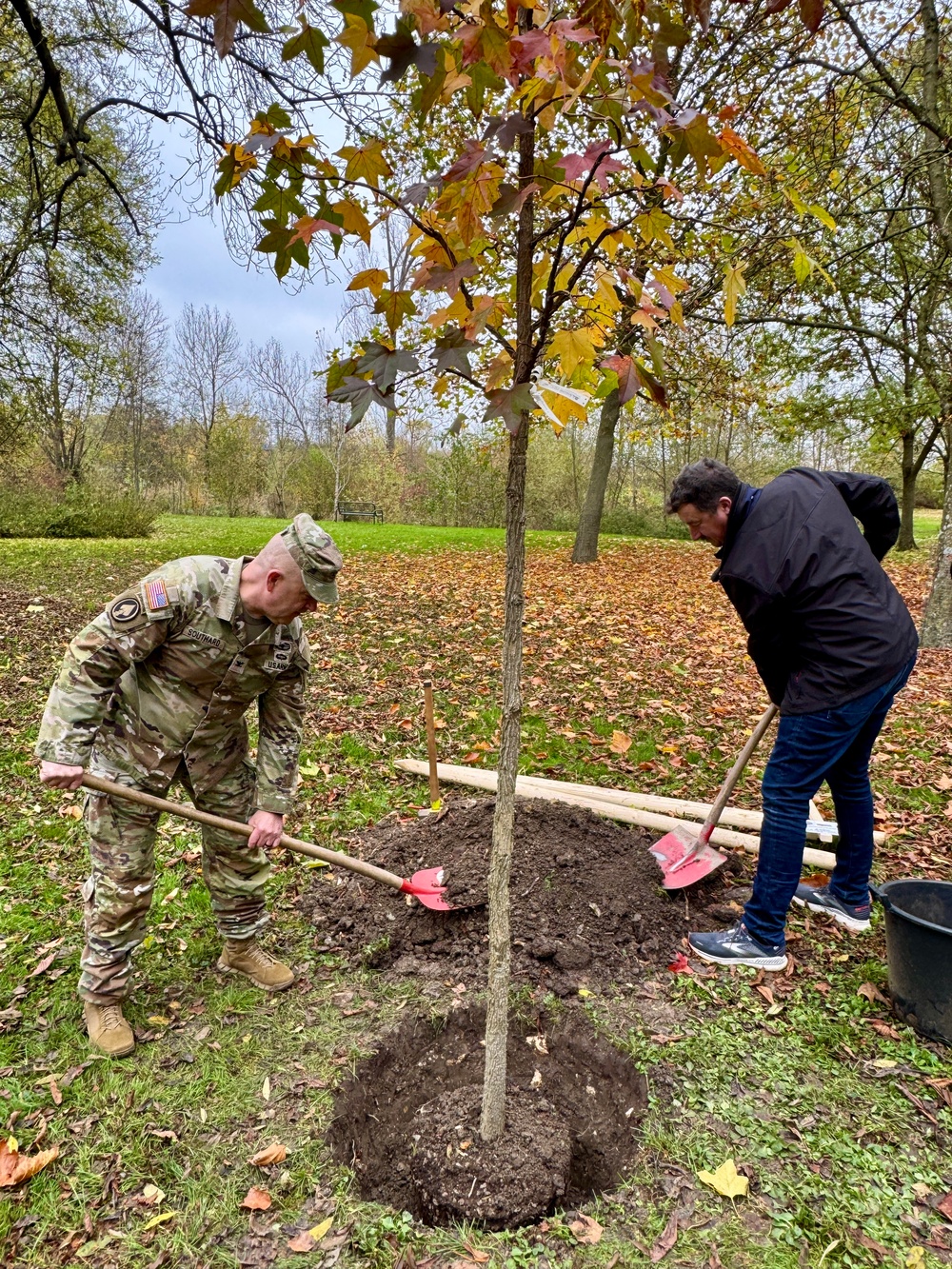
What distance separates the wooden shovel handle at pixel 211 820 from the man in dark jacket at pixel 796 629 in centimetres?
163

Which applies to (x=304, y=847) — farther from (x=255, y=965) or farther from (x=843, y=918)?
(x=843, y=918)

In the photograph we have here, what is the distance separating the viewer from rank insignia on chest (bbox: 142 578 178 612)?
255 cm

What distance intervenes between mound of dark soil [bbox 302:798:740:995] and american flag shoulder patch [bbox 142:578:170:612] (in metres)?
1.80

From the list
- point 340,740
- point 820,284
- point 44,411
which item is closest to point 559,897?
point 340,740

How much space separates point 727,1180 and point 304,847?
1.79 metres

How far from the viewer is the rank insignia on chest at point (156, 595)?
101 inches

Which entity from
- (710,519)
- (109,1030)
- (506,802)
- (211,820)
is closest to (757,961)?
(506,802)

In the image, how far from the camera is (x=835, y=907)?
3518mm

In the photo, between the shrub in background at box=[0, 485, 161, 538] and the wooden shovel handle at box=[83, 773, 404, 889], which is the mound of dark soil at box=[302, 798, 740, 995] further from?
the shrub in background at box=[0, 485, 161, 538]

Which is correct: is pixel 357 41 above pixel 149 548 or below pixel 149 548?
above

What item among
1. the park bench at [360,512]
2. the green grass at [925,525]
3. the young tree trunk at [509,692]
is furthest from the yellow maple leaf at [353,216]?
the park bench at [360,512]

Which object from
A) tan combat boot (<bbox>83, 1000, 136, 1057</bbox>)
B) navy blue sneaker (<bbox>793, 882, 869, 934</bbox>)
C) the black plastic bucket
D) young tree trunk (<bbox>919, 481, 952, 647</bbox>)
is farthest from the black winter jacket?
young tree trunk (<bbox>919, 481, 952, 647</bbox>)

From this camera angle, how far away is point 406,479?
31.0 m

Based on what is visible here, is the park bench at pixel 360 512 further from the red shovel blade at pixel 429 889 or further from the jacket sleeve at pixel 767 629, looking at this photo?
the jacket sleeve at pixel 767 629
